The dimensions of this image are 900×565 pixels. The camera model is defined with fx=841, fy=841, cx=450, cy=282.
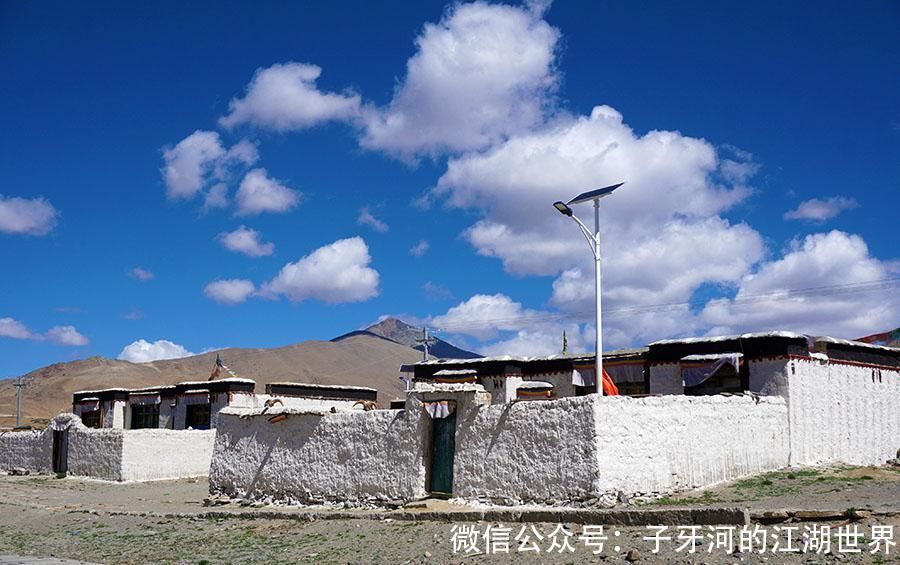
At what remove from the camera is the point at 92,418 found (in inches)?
1500

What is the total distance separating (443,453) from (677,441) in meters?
4.42

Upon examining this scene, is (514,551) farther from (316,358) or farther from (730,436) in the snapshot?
(316,358)

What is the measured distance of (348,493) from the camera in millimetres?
17469

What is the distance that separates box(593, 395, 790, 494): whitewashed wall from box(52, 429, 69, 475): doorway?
2178cm

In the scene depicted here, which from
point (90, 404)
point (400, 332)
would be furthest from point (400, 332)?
point (90, 404)

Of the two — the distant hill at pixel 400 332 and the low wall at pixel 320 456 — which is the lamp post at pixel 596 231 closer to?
the low wall at pixel 320 456

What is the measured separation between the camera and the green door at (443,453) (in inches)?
639

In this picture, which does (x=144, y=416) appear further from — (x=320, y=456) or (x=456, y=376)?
(x=320, y=456)

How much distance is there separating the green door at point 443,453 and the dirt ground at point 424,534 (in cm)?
144

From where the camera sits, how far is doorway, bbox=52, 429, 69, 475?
94.9 ft

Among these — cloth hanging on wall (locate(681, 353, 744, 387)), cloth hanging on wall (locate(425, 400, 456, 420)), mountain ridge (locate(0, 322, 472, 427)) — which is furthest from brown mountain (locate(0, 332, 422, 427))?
cloth hanging on wall (locate(425, 400, 456, 420))

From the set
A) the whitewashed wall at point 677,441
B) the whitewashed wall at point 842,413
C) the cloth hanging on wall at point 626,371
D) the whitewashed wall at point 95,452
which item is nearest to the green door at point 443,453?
the whitewashed wall at point 677,441

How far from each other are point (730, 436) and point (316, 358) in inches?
3416

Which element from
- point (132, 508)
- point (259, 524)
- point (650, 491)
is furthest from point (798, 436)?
point (132, 508)
